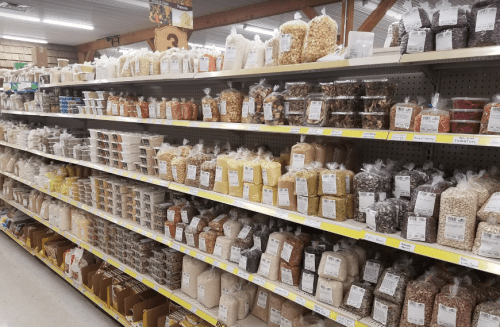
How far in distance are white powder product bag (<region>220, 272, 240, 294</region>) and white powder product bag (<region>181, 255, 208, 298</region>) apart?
24 cm

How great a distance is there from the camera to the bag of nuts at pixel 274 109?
6.66 feet

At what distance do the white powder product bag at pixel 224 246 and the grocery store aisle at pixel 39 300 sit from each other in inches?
62.4

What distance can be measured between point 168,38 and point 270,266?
2.36m

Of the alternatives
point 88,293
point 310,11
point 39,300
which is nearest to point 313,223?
point 88,293

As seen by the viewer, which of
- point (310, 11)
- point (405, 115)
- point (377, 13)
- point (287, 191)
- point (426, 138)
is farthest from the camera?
point (310, 11)

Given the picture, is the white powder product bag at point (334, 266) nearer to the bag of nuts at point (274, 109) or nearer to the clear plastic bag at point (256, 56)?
the bag of nuts at point (274, 109)

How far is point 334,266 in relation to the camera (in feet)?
5.96

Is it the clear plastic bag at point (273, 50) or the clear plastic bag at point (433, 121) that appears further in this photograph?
the clear plastic bag at point (273, 50)

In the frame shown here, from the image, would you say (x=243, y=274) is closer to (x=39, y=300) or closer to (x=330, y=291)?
(x=330, y=291)

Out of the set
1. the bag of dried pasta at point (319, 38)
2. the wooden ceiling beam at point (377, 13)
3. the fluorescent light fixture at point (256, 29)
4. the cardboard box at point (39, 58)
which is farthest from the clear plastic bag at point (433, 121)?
the fluorescent light fixture at point (256, 29)

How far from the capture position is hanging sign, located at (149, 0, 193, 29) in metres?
3.00

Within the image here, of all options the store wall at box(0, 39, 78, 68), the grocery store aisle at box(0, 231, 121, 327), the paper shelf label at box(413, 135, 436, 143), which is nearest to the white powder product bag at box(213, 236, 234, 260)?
the paper shelf label at box(413, 135, 436, 143)

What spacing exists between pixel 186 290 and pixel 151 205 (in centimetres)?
72

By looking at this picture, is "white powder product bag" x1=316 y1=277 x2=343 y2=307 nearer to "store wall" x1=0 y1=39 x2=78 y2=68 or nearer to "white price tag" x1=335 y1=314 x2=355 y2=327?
"white price tag" x1=335 y1=314 x2=355 y2=327
